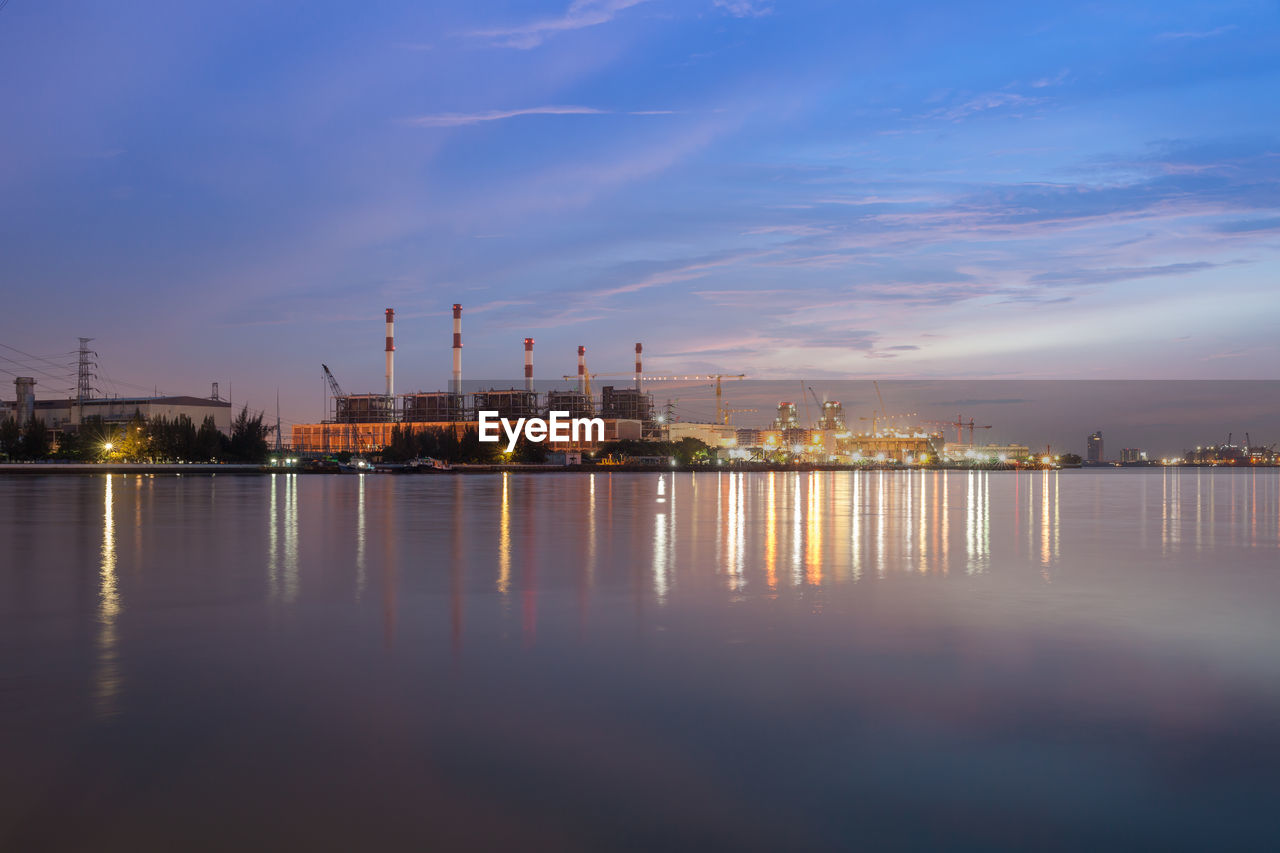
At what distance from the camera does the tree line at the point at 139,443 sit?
107312mm

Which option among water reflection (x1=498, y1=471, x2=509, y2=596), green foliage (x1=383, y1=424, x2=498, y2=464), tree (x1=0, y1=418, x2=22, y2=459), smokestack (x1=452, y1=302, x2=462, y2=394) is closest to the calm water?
water reflection (x1=498, y1=471, x2=509, y2=596)

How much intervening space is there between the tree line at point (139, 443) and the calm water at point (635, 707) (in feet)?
336

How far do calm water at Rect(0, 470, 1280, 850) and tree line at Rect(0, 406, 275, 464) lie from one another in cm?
10235

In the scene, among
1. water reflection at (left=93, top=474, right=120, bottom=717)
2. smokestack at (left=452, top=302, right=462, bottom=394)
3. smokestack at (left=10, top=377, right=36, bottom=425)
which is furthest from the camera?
smokestack at (left=452, top=302, right=462, bottom=394)

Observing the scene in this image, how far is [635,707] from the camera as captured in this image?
24.9ft

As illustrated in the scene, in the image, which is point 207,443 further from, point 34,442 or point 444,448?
point 444,448

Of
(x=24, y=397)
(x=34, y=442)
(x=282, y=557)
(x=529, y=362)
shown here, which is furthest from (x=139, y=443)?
(x=282, y=557)

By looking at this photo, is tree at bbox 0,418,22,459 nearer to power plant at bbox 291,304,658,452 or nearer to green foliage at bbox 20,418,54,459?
green foliage at bbox 20,418,54,459

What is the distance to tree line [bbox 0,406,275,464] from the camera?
4225 inches

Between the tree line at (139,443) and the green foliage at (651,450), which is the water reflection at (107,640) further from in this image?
the green foliage at (651,450)

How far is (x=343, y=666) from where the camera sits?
355 inches

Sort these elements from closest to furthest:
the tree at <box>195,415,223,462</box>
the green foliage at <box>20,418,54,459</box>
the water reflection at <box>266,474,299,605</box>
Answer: the water reflection at <box>266,474,299,605</box> → the green foliage at <box>20,418,54,459</box> → the tree at <box>195,415,223,462</box>

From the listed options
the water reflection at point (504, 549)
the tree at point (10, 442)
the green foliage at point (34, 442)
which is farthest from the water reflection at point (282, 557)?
the tree at point (10, 442)

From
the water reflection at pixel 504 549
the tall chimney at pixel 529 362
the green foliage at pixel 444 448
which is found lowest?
the water reflection at pixel 504 549
